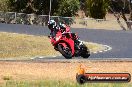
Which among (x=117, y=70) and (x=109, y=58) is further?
(x=109, y=58)

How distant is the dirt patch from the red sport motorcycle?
29.6ft

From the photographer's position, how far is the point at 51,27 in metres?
10.5

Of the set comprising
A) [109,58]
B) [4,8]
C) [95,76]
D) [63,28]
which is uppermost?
[63,28]

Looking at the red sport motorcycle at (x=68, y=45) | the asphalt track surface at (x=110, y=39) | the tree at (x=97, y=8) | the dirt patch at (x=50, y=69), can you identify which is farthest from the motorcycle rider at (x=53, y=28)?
the tree at (x=97, y=8)

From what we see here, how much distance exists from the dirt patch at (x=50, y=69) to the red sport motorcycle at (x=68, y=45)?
29.6 ft

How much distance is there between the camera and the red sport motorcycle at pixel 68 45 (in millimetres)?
10875

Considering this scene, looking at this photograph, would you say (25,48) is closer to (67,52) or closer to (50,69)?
(50,69)

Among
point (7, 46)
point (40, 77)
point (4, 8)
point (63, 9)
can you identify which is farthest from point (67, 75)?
point (4, 8)

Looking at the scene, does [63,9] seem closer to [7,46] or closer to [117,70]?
[7,46]

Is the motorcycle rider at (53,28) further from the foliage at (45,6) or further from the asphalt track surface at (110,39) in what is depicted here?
the foliage at (45,6)

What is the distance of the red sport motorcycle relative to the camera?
35.7 feet

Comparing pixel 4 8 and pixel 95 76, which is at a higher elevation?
A: pixel 95 76

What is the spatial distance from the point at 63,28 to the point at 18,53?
77.5 ft

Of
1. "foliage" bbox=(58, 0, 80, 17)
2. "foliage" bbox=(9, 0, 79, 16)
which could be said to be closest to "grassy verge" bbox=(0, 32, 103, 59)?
"foliage" bbox=(9, 0, 79, 16)
